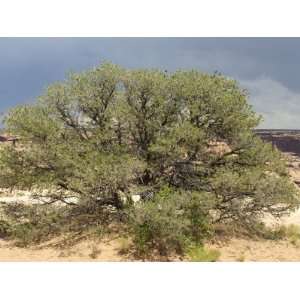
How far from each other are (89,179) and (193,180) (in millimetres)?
4268

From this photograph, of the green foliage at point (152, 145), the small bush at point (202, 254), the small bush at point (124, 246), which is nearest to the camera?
the small bush at point (202, 254)

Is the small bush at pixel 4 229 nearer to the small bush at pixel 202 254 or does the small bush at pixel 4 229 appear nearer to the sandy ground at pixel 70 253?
the sandy ground at pixel 70 253

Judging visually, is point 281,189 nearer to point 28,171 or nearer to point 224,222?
point 224,222

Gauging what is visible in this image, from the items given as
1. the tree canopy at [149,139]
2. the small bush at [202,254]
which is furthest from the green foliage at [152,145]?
the small bush at [202,254]

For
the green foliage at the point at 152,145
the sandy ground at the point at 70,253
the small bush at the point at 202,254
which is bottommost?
the sandy ground at the point at 70,253

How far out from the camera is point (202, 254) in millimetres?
15203

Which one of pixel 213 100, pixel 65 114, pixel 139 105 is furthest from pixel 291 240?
pixel 65 114

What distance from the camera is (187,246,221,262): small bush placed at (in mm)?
15034

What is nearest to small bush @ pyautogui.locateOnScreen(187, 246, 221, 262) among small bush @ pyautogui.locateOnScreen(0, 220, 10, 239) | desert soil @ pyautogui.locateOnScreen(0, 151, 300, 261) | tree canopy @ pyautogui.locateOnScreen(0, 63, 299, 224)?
desert soil @ pyautogui.locateOnScreen(0, 151, 300, 261)

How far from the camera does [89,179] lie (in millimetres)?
15992

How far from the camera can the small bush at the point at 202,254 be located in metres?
15.0

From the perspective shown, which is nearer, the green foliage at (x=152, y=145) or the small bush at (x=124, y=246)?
the small bush at (x=124, y=246)

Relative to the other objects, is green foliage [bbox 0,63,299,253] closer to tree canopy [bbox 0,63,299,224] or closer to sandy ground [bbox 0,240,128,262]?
tree canopy [bbox 0,63,299,224]

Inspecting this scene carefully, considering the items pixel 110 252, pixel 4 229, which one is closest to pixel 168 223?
pixel 110 252
